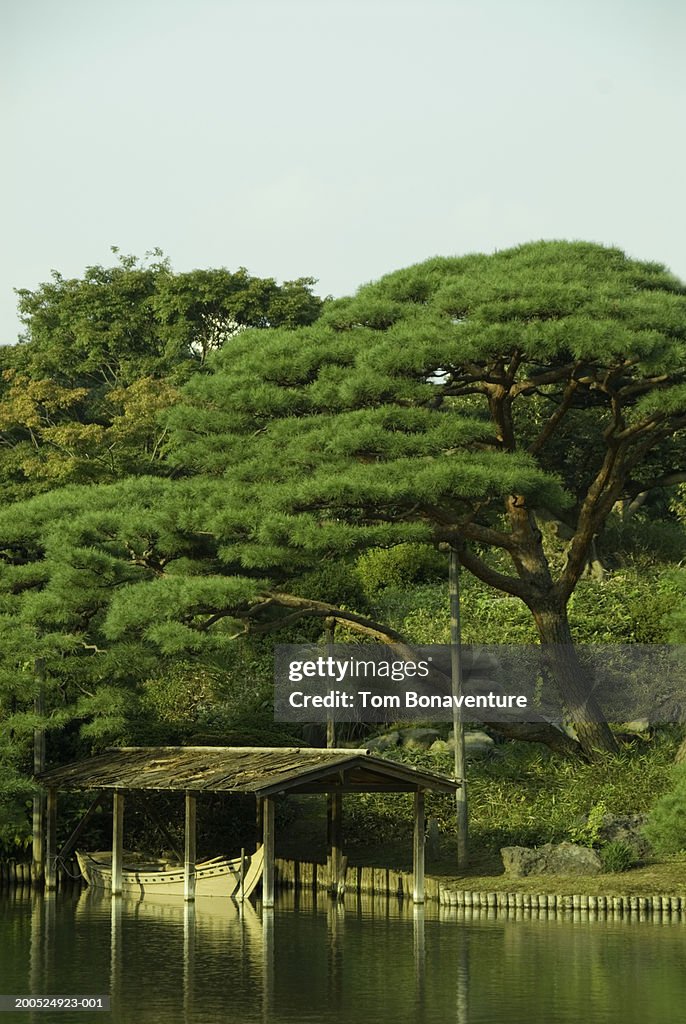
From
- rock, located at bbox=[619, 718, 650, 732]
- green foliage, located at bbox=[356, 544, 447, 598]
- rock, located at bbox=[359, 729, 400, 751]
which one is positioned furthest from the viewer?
green foliage, located at bbox=[356, 544, 447, 598]

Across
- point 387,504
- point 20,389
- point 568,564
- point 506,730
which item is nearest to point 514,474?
point 387,504

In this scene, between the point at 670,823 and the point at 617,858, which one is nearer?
the point at 670,823

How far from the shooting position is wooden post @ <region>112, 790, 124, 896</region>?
25.8 m

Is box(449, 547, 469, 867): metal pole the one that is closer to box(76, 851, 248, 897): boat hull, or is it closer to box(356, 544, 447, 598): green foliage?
box(76, 851, 248, 897): boat hull

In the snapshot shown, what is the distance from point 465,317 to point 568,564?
5.07 m

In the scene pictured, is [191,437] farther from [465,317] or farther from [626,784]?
[626,784]

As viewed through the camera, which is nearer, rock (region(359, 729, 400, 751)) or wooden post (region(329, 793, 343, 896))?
wooden post (region(329, 793, 343, 896))

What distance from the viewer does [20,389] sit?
42.0 m

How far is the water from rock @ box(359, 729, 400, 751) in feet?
19.0

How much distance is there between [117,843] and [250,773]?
3.58m

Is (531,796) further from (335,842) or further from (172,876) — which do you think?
(172,876)

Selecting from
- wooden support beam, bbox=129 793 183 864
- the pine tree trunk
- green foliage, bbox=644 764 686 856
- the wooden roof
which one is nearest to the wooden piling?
the wooden roof

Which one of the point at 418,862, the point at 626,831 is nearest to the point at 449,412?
the point at 418,862

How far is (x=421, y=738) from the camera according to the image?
30031 millimetres
